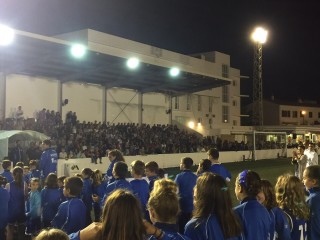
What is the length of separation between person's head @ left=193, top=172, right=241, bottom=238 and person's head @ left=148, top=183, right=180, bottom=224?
354 mm

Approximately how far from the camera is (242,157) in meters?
35.2

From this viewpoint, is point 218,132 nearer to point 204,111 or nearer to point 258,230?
point 204,111

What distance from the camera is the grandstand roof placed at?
21.7 meters

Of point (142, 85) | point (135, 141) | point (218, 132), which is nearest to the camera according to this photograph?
point (135, 141)

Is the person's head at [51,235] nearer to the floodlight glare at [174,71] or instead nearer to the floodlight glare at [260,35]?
the floodlight glare at [174,71]

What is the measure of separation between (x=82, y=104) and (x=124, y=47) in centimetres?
846

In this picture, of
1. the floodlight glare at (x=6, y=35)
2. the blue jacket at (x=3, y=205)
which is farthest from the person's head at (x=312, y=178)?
the floodlight glare at (x=6, y=35)

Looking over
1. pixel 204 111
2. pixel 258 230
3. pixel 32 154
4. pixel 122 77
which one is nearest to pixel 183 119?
pixel 204 111

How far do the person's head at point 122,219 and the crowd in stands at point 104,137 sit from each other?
64.8ft

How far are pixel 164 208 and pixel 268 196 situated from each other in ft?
5.36

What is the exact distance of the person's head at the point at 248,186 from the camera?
3.98 meters

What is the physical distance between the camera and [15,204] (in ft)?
24.6

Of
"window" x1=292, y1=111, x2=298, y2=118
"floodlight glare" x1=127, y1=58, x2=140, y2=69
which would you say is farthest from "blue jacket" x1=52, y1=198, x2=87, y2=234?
"window" x1=292, y1=111, x2=298, y2=118

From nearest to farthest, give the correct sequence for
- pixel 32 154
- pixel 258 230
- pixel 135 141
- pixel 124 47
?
1. pixel 258 230
2. pixel 32 154
3. pixel 135 141
4. pixel 124 47
